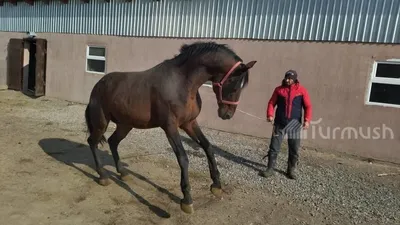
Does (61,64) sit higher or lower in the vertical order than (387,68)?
lower

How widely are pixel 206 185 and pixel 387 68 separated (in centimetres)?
459

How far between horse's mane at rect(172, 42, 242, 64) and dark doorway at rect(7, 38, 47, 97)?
1052 centimetres

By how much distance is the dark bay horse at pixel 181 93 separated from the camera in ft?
11.9

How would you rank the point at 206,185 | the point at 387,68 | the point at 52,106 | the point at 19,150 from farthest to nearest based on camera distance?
the point at 52,106, the point at 387,68, the point at 19,150, the point at 206,185

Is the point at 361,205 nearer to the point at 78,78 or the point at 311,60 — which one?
the point at 311,60

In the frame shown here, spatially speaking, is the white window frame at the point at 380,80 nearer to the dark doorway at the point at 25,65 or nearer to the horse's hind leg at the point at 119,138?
the horse's hind leg at the point at 119,138

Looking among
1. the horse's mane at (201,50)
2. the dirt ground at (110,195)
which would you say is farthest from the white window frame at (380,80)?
the horse's mane at (201,50)

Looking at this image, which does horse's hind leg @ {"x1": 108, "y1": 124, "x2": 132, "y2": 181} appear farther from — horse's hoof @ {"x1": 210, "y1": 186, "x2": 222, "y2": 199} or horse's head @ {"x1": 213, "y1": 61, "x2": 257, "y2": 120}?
horse's head @ {"x1": 213, "y1": 61, "x2": 257, "y2": 120}

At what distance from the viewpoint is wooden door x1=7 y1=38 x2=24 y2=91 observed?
1317 centimetres

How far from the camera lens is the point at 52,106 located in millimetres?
11070

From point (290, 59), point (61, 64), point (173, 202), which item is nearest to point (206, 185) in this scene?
point (173, 202)

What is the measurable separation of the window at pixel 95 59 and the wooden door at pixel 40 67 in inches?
94.4

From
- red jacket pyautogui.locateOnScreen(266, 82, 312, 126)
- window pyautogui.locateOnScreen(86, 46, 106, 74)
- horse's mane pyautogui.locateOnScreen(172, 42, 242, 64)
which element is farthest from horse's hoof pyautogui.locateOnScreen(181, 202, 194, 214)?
window pyautogui.locateOnScreen(86, 46, 106, 74)

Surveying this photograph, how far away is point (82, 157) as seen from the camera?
5.73 m
